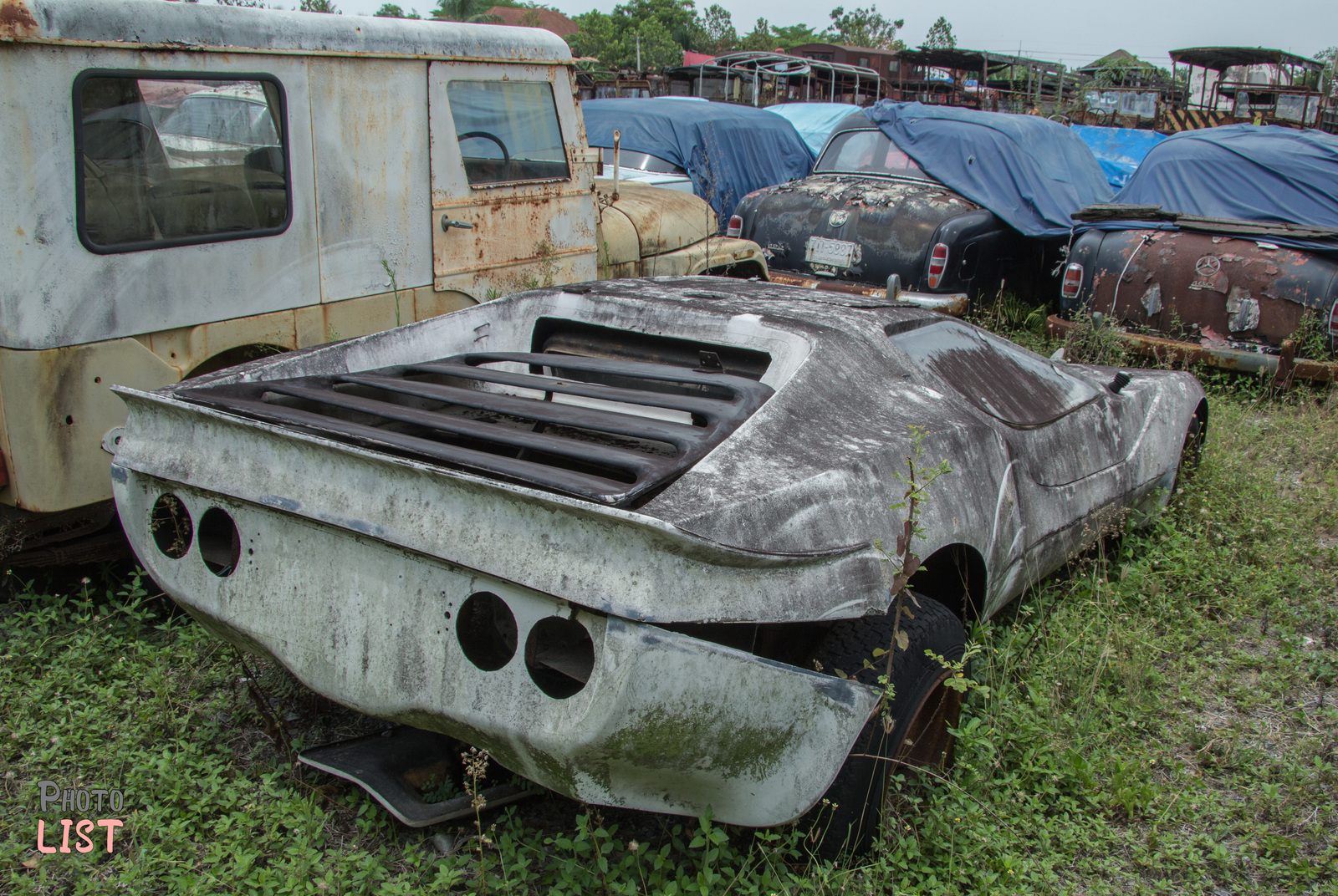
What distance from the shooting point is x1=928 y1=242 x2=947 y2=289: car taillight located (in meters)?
7.56

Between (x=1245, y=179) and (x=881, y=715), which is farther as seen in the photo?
Answer: (x=1245, y=179)

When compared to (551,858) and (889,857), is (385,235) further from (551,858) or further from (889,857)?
(889,857)

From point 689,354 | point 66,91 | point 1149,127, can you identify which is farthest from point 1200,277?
point 1149,127

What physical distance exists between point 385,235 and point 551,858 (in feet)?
9.81

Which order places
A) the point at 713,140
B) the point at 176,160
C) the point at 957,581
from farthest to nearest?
1. the point at 713,140
2. the point at 176,160
3. the point at 957,581

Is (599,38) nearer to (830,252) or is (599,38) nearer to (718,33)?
(718,33)

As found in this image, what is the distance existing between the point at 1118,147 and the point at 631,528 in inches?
548

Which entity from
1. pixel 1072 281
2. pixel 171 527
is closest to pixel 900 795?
pixel 171 527

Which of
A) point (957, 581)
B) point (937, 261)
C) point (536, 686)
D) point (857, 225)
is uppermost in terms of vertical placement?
point (857, 225)

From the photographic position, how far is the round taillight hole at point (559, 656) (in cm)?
197

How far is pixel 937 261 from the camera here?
7.56 metres

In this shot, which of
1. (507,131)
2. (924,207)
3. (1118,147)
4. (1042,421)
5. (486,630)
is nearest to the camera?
(486,630)

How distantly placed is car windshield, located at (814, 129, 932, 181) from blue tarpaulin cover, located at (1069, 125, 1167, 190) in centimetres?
545

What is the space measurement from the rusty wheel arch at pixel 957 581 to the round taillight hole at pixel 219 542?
1.87m
